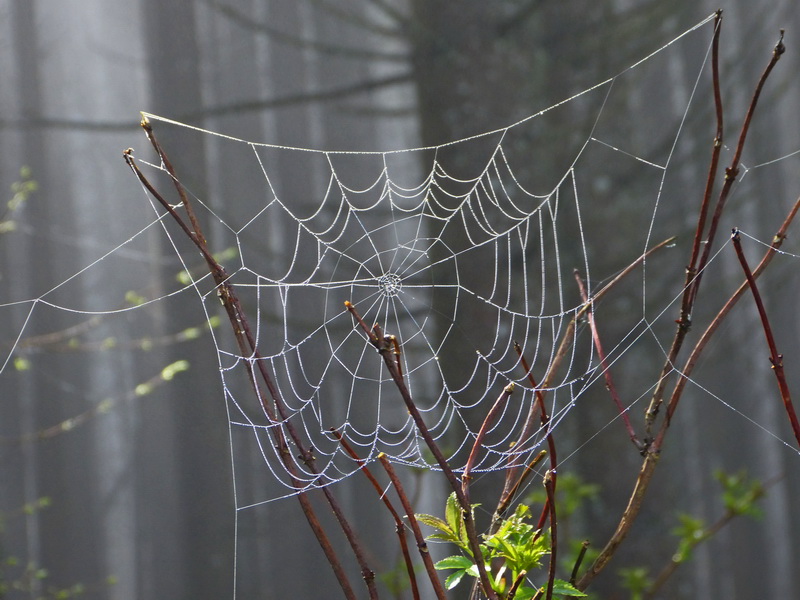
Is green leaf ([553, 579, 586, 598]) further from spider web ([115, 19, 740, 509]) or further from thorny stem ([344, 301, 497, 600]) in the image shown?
spider web ([115, 19, 740, 509])

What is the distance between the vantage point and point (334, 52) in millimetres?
1653

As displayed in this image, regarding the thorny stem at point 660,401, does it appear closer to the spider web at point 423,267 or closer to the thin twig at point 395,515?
the thin twig at point 395,515

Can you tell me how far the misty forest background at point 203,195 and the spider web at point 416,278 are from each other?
0.13 ft

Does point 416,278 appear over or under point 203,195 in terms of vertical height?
→ under

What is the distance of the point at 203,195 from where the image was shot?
5.37 ft

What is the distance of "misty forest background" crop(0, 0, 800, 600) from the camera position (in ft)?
5.31

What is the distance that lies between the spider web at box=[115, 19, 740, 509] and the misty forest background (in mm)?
40

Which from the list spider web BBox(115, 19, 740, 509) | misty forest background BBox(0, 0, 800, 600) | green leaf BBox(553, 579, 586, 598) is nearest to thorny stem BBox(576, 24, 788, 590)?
green leaf BBox(553, 579, 586, 598)

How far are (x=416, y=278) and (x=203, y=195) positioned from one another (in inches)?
18.2

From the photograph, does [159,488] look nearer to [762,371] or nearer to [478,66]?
[478,66]

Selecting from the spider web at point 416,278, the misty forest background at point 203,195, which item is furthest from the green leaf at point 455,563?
the misty forest background at point 203,195

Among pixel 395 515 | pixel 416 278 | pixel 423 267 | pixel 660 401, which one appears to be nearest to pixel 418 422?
pixel 395 515

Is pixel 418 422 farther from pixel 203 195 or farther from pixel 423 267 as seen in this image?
pixel 203 195

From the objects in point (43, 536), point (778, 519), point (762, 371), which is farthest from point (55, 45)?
point (778, 519)
